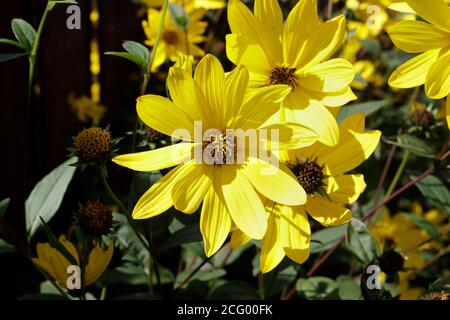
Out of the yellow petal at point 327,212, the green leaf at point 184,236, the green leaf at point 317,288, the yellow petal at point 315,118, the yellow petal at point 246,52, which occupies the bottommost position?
the green leaf at point 317,288

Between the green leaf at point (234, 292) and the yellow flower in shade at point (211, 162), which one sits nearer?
the yellow flower in shade at point (211, 162)

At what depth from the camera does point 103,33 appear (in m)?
2.28

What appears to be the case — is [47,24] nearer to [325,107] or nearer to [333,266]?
[333,266]

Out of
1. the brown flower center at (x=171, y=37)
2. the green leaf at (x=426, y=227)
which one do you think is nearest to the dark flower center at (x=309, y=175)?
the green leaf at (x=426, y=227)

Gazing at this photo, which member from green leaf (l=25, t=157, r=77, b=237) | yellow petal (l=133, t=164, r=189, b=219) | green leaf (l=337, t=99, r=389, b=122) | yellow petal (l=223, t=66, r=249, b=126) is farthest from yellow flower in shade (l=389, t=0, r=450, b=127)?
green leaf (l=25, t=157, r=77, b=237)

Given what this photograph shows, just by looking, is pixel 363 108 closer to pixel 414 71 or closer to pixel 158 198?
pixel 414 71

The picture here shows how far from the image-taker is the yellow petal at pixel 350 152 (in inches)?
Result: 32.2

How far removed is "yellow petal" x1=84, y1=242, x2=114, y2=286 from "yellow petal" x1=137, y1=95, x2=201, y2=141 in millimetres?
248

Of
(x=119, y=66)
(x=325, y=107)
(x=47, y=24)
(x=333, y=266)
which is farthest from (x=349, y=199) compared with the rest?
(x=119, y=66)

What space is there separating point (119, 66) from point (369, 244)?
1832 mm

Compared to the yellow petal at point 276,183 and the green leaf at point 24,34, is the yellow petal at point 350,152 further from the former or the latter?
the green leaf at point 24,34

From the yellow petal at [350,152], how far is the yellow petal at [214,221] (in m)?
0.17

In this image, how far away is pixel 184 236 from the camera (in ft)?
3.10

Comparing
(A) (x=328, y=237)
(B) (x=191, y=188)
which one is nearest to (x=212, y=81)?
(B) (x=191, y=188)
